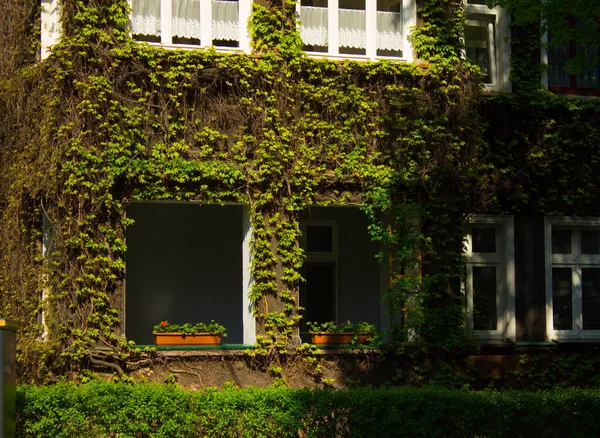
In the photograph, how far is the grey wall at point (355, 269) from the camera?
20.4 metres

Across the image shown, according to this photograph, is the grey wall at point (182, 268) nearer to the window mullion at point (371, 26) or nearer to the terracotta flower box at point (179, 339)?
the terracotta flower box at point (179, 339)

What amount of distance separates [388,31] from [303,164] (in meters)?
2.64

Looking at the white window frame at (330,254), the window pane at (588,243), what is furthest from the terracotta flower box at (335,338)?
the white window frame at (330,254)

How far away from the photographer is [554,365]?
1670 centimetres

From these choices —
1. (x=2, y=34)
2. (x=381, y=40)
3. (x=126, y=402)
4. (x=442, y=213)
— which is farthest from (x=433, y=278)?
(x=2, y=34)

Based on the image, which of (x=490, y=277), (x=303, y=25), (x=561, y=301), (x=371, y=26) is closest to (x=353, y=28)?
(x=371, y=26)

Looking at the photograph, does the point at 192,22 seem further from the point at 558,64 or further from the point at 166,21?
the point at 558,64

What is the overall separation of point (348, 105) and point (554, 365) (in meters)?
5.23

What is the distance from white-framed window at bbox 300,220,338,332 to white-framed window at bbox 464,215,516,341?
13.2 ft

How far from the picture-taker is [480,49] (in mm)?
17312

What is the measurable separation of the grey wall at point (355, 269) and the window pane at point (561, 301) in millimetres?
4106

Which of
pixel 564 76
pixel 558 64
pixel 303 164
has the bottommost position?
pixel 303 164

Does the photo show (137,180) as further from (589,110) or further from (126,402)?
(589,110)

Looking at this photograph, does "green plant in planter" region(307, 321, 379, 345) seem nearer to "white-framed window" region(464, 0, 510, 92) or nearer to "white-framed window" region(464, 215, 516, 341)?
"white-framed window" region(464, 215, 516, 341)
